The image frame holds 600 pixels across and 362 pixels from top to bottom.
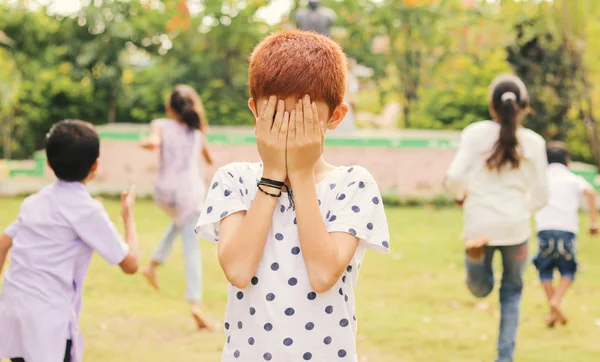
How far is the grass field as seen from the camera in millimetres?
5535

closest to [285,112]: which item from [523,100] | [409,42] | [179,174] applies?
[523,100]

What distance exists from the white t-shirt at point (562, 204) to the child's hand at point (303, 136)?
4.72 metres

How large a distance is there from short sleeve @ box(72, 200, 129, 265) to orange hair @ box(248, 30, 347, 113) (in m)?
1.43

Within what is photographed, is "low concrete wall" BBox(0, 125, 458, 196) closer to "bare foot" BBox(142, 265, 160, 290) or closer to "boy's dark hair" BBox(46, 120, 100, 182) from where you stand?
"bare foot" BBox(142, 265, 160, 290)

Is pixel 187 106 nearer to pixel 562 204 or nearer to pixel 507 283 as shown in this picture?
pixel 507 283

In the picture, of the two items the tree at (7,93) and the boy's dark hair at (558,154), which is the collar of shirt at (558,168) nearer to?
the boy's dark hair at (558,154)

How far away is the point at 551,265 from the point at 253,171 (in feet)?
15.2

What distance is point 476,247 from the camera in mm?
5008

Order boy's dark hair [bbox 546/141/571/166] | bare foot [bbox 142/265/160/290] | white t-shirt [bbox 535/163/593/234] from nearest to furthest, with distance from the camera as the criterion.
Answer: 1. white t-shirt [bbox 535/163/593/234]
2. bare foot [bbox 142/265/160/290]
3. boy's dark hair [bbox 546/141/571/166]

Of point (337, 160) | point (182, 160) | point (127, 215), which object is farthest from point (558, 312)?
point (337, 160)

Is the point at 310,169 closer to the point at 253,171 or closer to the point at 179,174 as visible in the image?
the point at 253,171

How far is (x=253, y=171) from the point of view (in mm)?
2486

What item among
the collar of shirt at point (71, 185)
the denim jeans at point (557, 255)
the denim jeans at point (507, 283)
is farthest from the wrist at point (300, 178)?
the denim jeans at point (557, 255)

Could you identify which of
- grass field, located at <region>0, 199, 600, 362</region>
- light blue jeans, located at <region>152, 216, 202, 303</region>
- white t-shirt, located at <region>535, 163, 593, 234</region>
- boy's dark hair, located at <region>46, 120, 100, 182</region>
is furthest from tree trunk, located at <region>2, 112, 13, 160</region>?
boy's dark hair, located at <region>46, 120, 100, 182</region>
